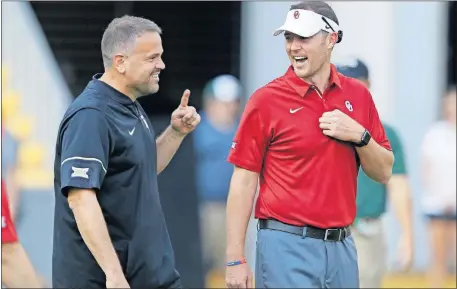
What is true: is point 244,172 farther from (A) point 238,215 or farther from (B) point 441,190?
(B) point 441,190

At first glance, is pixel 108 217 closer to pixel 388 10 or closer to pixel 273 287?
pixel 273 287

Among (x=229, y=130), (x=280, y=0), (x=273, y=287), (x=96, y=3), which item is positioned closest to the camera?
(x=273, y=287)

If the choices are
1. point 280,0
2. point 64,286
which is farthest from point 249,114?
point 280,0

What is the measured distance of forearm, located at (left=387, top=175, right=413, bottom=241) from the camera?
8.51 m

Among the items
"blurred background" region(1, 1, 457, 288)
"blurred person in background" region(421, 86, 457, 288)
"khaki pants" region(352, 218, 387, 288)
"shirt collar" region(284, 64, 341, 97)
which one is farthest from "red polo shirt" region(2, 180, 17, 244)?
"blurred person in background" region(421, 86, 457, 288)

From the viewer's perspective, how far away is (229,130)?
10.9 m

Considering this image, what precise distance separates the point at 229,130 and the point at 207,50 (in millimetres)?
3243

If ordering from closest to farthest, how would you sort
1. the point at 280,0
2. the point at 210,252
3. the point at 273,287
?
the point at 273,287 < the point at 210,252 < the point at 280,0

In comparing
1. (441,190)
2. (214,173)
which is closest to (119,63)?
(214,173)

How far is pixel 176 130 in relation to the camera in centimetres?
597

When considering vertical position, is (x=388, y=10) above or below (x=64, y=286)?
above

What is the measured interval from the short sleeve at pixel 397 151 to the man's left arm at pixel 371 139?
6.79ft

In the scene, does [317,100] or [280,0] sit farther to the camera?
[280,0]

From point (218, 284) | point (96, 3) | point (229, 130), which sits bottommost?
point (218, 284)
